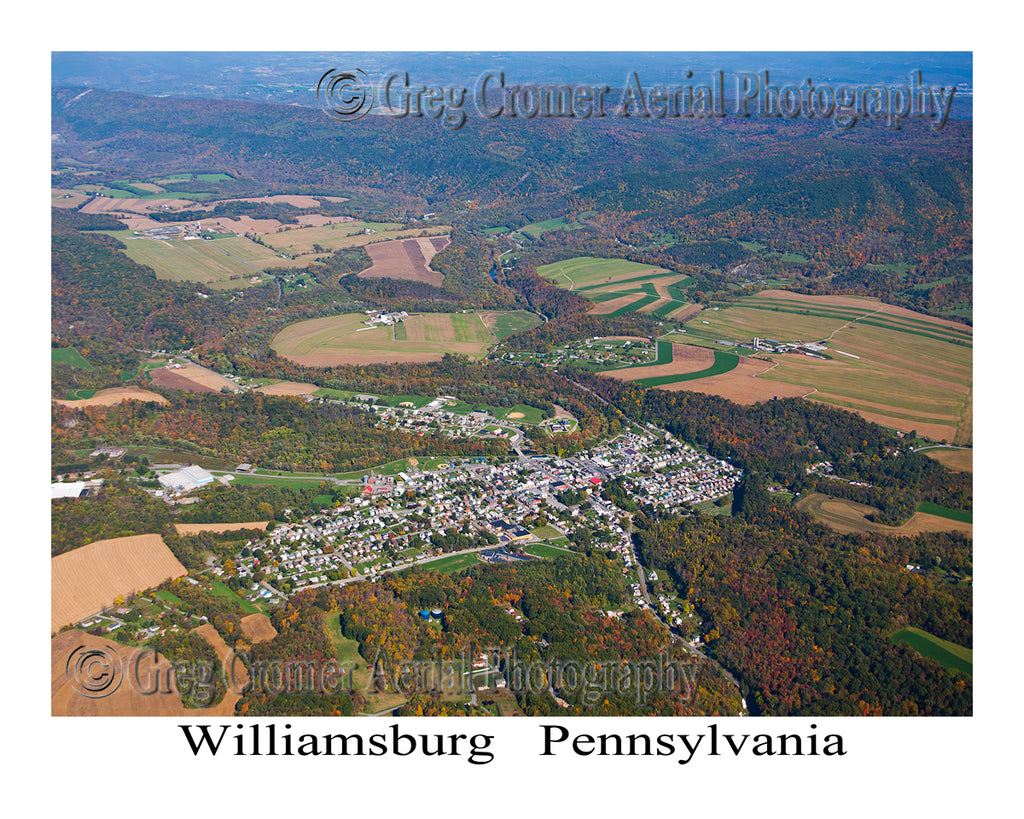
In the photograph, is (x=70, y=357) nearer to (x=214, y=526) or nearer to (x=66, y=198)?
(x=214, y=526)

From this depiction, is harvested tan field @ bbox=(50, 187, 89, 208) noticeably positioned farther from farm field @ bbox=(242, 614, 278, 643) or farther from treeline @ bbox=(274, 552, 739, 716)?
treeline @ bbox=(274, 552, 739, 716)

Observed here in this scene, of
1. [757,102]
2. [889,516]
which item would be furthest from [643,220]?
[889,516]

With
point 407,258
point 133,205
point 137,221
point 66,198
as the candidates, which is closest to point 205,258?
point 137,221

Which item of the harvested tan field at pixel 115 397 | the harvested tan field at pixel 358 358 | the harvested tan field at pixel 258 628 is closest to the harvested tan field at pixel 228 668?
the harvested tan field at pixel 258 628

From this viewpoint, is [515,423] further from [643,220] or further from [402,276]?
[643,220]

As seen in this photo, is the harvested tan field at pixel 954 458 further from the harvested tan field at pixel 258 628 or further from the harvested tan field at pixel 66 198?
the harvested tan field at pixel 66 198
